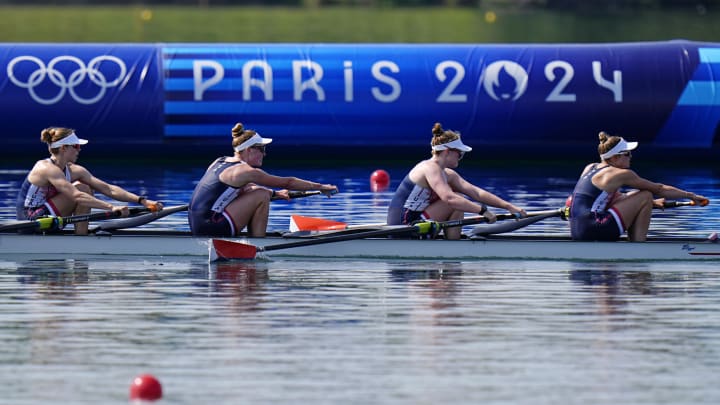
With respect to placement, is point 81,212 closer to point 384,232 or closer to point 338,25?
point 384,232

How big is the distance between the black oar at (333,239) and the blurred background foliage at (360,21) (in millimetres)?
46459

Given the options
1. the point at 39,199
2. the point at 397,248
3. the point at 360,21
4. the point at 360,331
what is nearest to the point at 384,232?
the point at 397,248

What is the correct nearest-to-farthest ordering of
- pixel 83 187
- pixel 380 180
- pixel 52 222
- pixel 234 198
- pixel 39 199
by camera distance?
pixel 52 222, pixel 234 198, pixel 39 199, pixel 83 187, pixel 380 180

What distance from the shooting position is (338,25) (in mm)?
77312

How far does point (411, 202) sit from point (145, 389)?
710 cm

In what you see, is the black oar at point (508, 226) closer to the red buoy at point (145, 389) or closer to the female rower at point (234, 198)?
the female rower at point (234, 198)

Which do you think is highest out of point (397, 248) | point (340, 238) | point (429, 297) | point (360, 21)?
point (360, 21)

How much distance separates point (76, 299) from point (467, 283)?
3586 millimetres

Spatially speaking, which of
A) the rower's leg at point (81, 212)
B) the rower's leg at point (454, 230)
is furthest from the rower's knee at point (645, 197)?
the rower's leg at point (81, 212)

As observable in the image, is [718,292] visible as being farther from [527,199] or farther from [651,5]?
[651,5]

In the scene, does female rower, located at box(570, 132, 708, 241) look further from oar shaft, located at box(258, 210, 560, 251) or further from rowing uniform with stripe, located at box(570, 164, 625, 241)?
oar shaft, located at box(258, 210, 560, 251)

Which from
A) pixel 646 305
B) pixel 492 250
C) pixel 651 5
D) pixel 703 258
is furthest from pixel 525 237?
pixel 651 5

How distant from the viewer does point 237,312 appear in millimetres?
13945

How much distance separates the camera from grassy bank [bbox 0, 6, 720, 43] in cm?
6688
